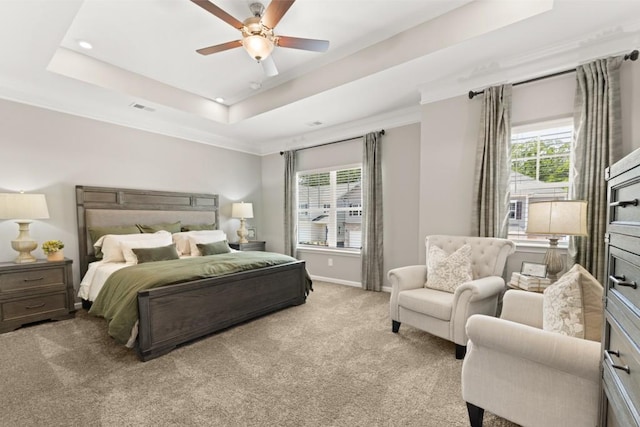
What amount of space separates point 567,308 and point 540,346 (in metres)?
0.26

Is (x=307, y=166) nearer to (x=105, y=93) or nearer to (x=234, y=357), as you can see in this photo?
(x=105, y=93)

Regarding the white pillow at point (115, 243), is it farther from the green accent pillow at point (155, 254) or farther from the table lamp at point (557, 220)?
the table lamp at point (557, 220)

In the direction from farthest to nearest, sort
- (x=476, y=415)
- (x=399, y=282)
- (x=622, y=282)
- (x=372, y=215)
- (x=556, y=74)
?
(x=372, y=215) < (x=399, y=282) < (x=556, y=74) < (x=476, y=415) < (x=622, y=282)

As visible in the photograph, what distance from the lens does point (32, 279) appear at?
308 cm

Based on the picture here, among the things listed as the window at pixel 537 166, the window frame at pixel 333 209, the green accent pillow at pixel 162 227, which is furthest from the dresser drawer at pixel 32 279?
the window at pixel 537 166

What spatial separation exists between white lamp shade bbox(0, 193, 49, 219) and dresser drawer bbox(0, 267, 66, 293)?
590 millimetres

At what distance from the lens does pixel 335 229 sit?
17.1 ft

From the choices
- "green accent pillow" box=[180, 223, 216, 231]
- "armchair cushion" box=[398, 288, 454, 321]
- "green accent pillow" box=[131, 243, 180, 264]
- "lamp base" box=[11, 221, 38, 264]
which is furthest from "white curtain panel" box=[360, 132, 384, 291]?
"lamp base" box=[11, 221, 38, 264]

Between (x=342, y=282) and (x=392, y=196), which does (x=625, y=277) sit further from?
(x=342, y=282)

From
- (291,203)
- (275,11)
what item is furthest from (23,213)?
(291,203)

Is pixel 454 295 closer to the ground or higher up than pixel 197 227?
closer to the ground

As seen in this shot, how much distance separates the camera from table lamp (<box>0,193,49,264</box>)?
118 inches

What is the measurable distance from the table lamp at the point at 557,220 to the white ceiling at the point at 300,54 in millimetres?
1445

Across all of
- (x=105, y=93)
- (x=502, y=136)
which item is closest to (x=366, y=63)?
(x=502, y=136)
